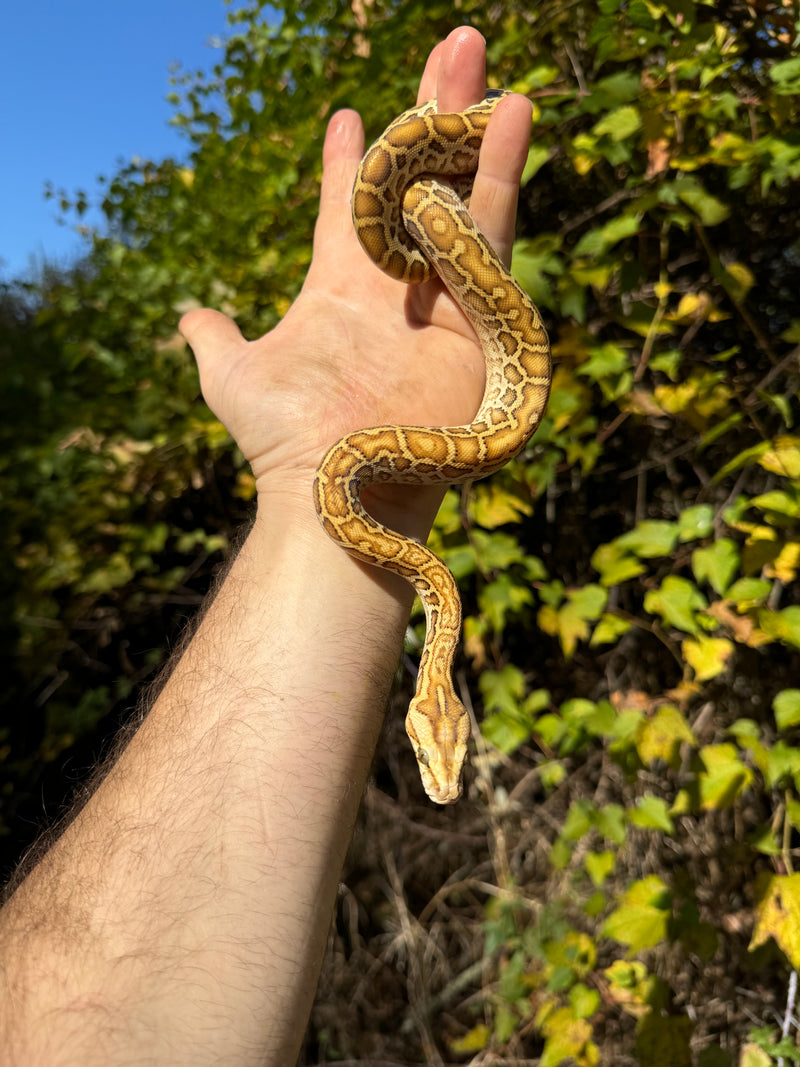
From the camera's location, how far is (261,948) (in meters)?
2.19

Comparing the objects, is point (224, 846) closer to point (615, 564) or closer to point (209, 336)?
point (615, 564)

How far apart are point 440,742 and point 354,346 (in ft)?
6.47

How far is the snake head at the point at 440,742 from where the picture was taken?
285cm

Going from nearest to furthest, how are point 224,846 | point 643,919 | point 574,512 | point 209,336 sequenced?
point 224,846 → point 643,919 → point 209,336 → point 574,512

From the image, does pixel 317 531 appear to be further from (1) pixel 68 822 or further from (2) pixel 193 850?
(1) pixel 68 822

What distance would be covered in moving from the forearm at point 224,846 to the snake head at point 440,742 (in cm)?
23

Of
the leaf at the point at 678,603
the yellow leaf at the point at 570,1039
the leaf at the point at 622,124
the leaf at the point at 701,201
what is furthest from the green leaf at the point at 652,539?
the yellow leaf at the point at 570,1039

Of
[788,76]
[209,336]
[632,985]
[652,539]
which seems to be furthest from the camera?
[632,985]

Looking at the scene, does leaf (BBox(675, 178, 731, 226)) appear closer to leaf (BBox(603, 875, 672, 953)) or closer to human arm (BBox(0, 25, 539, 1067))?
human arm (BBox(0, 25, 539, 1067))

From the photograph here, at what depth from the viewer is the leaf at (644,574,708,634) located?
11.1ft

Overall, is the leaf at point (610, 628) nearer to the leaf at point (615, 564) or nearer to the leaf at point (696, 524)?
the leaf at point (615, 564)

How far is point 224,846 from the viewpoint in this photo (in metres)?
2.35

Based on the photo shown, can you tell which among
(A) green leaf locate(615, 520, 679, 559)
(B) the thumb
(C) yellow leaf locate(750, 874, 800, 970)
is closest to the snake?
(A) green leaf locate(615, 520, 679, 559)

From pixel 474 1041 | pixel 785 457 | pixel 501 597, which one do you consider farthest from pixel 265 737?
pixel 474 1041
